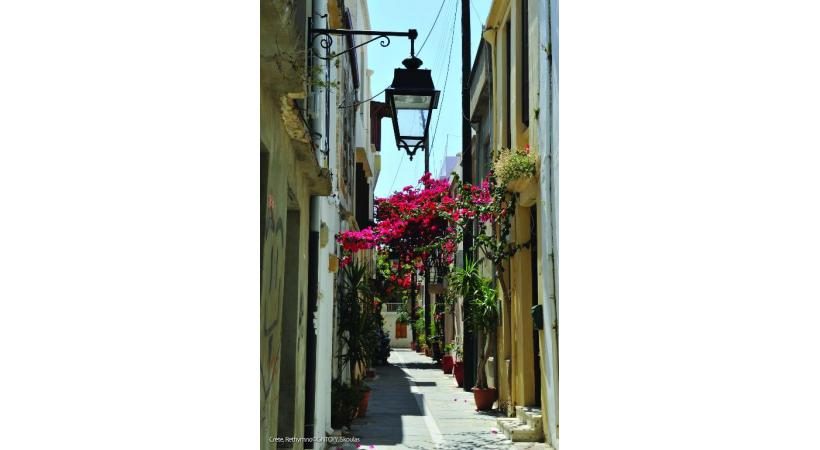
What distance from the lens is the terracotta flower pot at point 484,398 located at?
45.4 ft

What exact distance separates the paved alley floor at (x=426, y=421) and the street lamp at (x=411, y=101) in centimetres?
374

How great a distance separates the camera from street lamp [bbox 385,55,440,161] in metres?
8.23

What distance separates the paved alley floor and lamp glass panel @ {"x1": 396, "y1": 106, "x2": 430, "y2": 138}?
148 inches

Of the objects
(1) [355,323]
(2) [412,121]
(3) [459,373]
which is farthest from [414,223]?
(2) [412,121]

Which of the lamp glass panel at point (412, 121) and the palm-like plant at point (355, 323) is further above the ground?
the lamp glass panel at point (412, 121)

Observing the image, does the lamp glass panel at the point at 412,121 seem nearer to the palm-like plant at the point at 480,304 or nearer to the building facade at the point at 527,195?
the building facade at the point at 527,195

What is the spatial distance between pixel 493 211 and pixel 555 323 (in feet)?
12.3

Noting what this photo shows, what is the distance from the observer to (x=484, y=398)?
13.9 metres

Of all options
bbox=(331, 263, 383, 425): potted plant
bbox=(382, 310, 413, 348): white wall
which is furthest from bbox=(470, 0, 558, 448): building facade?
bbox=(382, 310, 413, 348): white wall

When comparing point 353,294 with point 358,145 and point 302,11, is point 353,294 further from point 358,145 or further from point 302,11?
point 358,145

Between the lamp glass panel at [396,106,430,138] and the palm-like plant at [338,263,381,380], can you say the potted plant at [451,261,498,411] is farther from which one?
the lamp glass panel at [396,106,430,138]

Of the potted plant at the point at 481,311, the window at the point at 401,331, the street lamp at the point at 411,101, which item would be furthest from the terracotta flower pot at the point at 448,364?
the window at the point at 401,331

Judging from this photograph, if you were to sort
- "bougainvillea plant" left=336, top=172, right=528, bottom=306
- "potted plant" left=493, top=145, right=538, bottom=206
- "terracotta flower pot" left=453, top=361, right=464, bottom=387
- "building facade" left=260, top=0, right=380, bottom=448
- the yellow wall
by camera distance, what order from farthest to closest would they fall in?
1. "terracotta flower pot" left=453, top=361, right=464, bottom=387
2. "bougainvillea plant" left=336, top=172, right=528, bottom=306
3. the yellow wall
4. "potted plant" left=493, top=145, right=538, bottom=206
5. "building facade" left=260, top=0, right=380, bottom=448
